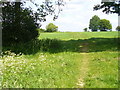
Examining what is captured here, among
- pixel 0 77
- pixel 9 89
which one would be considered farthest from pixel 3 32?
pixel 9 89

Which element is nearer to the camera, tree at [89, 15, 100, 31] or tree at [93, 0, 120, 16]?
tree at [93, 0, 120, 16]

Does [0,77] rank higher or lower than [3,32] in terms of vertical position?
lower

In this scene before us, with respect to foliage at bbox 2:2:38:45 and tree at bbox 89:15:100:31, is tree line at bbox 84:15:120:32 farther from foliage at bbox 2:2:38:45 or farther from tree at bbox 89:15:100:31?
foliage at bbox 2:2:38:45

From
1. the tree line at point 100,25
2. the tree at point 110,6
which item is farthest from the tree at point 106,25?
the tree at point 110,6

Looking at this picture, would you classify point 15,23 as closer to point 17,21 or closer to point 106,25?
point 17,21

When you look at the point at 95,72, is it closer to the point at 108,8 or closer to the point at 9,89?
the point at 9,89

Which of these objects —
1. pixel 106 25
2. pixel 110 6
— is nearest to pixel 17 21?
pixel 110 6

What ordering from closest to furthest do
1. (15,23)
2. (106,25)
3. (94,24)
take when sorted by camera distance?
(15,23) → (106,25) → (94,24)

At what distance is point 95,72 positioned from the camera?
38.1ft

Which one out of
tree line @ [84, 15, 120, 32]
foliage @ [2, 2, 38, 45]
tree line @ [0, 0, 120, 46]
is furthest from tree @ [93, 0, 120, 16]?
tree line @ [84, 15, 120, 32]

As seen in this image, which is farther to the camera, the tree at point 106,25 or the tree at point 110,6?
the tree at point 106,25

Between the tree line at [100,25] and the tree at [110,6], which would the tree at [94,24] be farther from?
the tree at [110,6]

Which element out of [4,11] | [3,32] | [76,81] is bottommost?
[76,81]

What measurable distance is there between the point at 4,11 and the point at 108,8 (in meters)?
13.7
